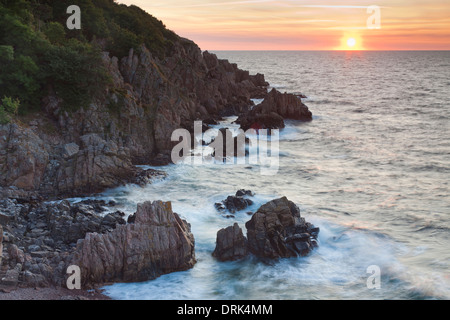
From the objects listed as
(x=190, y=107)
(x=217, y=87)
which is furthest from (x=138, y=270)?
(x=217, y=87)

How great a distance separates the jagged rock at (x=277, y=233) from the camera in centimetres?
2481

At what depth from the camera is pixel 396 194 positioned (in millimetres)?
36031

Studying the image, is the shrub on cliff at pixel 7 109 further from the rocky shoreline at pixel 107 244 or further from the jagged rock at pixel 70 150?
the rocky shoreline at pixel 107 244

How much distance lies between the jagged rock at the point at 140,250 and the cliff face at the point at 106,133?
35.9 feet

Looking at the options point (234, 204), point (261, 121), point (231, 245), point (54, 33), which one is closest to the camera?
point (231, 245)

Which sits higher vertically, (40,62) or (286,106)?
(40,62)

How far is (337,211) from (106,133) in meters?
20.5

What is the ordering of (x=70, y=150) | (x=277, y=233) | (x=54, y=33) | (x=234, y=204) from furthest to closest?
(x=54, y=33)
(x=70, y=150)
(x=234, y=204)
(x=277, y=233)

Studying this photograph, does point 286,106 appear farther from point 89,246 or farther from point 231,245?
point 89,246

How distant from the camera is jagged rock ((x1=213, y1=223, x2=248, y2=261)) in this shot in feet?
80.6

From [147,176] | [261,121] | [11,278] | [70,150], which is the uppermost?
[261,121]

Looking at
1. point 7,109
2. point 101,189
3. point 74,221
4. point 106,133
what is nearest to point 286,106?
point 106,133

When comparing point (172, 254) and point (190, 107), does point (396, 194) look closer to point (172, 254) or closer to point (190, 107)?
point (172, 254)

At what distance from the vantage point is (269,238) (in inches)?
988
